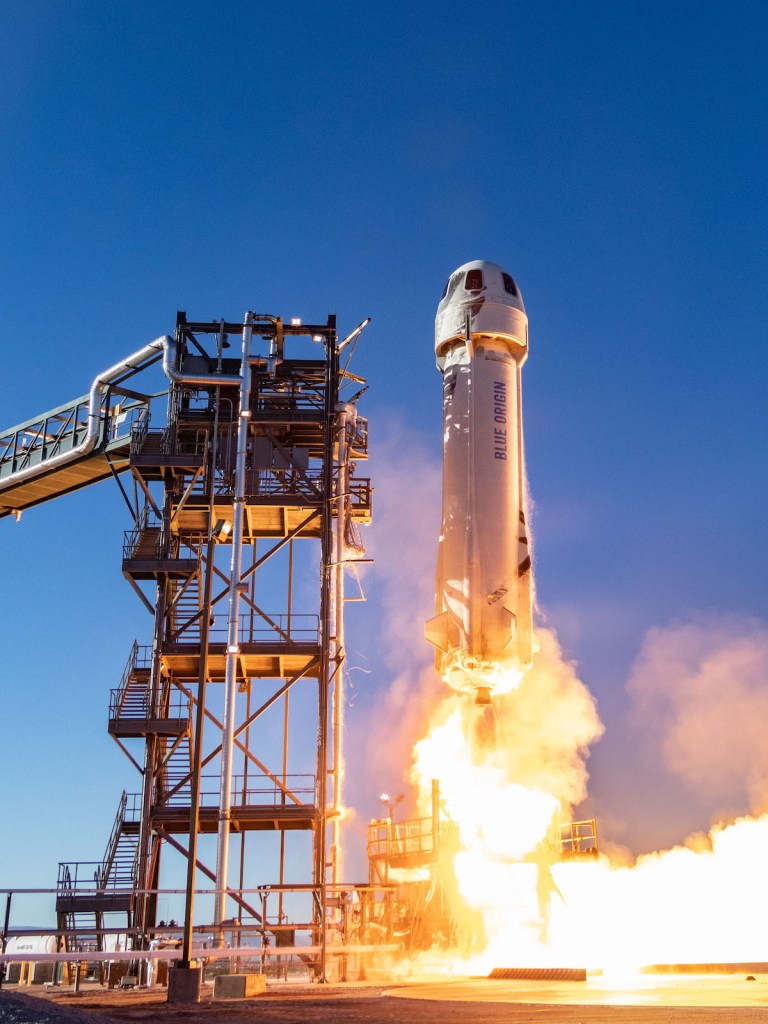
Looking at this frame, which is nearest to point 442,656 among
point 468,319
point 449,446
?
point 449,446

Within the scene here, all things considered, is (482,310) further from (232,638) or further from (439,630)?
(232,638)

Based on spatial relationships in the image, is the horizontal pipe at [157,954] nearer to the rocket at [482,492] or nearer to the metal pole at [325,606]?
the metal pole at [325,606]

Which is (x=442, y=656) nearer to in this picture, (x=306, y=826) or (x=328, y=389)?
(x=306, y=826)

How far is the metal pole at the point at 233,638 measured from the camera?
1260 inches

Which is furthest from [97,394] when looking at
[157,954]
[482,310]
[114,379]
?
[157,954]

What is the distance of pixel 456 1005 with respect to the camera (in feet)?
52.3

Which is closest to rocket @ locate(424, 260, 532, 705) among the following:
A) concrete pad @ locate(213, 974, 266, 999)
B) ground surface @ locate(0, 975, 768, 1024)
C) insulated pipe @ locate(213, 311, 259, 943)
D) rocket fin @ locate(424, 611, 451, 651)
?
rocket fin @ locate(424, 611, 451, 651)

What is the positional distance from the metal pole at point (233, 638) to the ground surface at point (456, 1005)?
9.79 meters

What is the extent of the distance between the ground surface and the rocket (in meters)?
9.74

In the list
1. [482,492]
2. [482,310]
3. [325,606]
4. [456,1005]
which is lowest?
[456,1005]

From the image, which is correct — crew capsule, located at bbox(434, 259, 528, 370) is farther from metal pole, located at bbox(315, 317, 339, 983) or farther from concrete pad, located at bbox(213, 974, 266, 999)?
concrete pad, located at bbox(213, 974, 266, 999)

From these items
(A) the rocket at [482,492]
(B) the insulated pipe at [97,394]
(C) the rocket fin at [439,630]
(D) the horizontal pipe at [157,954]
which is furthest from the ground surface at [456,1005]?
(B) the insulated pipe at [97,394]

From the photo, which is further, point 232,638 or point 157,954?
point 232,638

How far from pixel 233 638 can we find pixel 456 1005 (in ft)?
64.1
